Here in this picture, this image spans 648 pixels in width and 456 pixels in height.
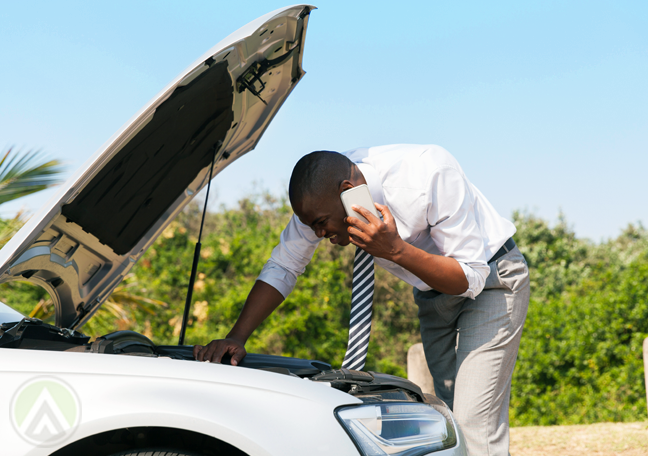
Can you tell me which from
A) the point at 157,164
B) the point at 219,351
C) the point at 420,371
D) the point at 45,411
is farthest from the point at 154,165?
the point at 420,371

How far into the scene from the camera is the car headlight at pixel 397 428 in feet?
4.75

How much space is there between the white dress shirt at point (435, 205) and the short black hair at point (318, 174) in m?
0.19

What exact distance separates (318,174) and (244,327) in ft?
2.59

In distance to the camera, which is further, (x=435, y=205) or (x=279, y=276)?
(x=279, y=276)

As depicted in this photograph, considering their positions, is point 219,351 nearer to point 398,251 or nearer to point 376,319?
point 398,251

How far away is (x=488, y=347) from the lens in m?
2.29

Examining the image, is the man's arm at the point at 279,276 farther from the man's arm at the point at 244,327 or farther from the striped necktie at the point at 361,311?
the striped necktie at the point at 361,311

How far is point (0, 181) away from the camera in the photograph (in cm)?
489

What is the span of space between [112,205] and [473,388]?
5.47 ft

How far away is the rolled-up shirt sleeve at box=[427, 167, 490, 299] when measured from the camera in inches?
84.9

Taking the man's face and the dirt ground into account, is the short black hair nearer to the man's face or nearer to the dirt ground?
the man's face

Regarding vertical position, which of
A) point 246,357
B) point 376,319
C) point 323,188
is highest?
point 376,319

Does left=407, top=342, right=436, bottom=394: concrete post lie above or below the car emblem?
above

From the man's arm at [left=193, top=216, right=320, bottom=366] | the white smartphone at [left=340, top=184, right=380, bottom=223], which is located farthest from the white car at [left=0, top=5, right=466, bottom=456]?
the white smartphone at [left=340, top=184, right=380, bottom=223]
